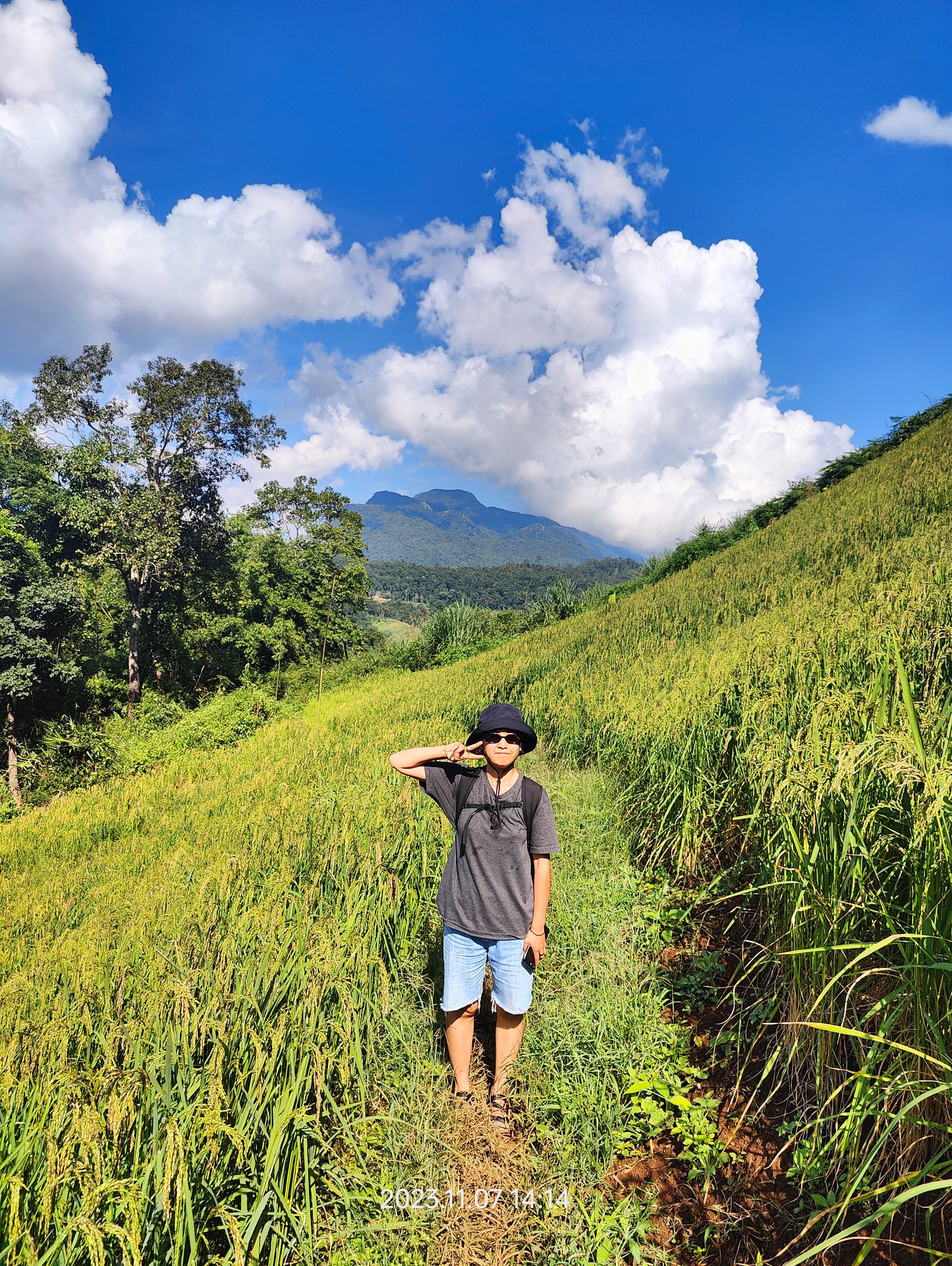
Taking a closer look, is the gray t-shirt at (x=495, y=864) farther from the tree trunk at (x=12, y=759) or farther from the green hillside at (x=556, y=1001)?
the tree trunk at (x=12, y=759)

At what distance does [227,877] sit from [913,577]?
599 cm

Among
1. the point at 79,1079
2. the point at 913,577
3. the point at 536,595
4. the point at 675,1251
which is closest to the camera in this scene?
the point at 79,1079

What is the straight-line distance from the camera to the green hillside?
1643 millimetres

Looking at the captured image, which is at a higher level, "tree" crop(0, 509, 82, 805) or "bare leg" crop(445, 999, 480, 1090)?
"tree" crop(0, 509, 82, 805)

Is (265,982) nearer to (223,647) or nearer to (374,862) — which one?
(374,862)

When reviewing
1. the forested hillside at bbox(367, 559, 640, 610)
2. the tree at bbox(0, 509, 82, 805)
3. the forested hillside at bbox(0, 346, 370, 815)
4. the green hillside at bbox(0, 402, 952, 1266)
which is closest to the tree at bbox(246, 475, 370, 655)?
the forested hillside at bbox(0, 346, 370, 815)

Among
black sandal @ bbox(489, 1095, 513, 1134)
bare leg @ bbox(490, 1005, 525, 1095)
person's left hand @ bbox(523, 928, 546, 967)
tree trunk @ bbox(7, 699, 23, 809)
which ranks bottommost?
Result: tree trunk @ bbox(7, 699, 23, 809)

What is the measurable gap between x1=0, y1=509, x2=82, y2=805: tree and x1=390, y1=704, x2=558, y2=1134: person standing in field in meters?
18.8

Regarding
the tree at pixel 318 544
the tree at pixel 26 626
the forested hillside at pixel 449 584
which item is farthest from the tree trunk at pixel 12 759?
the forested hillside at pixel 449 584

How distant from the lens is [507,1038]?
2.57 metres

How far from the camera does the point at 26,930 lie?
418 centimetres

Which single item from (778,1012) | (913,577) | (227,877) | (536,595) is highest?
(536,595)

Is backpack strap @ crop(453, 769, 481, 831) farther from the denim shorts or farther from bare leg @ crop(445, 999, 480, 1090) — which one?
bare leg @ crop(445, 999, 480, 1090)

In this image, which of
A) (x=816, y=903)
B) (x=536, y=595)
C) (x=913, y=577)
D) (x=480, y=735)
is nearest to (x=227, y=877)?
(x=480, y=735)
